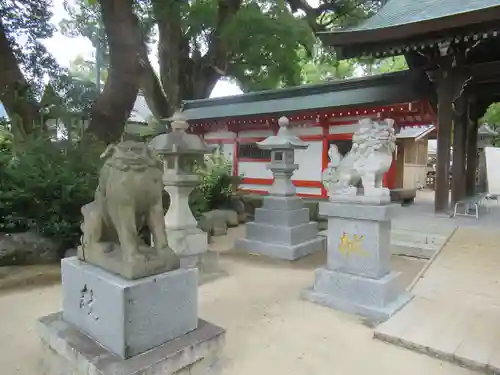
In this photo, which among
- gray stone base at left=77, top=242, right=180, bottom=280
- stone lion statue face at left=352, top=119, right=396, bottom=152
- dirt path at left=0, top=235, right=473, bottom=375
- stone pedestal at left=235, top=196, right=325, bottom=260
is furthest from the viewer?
stone pedestal at left=235, top=196, right=325, bottom=260

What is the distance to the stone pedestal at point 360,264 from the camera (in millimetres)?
3703

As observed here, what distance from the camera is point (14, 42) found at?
9383 millimetres

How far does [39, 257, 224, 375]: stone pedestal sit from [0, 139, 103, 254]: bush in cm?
282

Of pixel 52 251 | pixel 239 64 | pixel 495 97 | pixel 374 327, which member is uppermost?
pixel 239 64

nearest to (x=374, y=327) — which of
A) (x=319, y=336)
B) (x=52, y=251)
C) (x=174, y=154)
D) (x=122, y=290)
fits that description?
(x=319, y=336)

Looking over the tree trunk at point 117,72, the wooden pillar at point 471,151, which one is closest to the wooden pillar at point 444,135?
the wooden pillar at point 471,151

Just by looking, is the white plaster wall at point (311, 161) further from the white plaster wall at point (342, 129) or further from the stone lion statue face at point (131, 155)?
the stone lion statue face at point (131, 155)

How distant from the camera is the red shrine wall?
9859 millimetres

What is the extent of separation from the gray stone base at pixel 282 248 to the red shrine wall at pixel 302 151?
11.3 feet

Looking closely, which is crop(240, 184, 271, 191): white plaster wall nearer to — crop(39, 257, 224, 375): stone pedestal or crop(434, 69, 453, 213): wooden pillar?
crop(434, 69, 453, 213): wooden pillar

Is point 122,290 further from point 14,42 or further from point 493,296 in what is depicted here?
point 14,42

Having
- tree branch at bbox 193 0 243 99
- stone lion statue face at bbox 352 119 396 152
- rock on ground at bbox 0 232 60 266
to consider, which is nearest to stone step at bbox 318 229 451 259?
stone lion statue face at bbox 352 119 396 152

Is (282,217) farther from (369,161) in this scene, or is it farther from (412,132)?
(412,132)

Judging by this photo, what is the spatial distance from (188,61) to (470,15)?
1142cm
